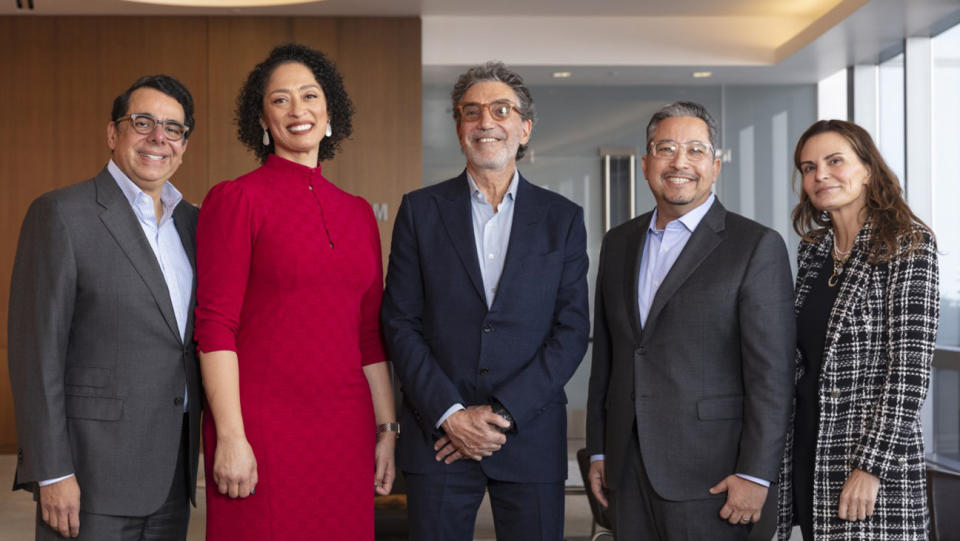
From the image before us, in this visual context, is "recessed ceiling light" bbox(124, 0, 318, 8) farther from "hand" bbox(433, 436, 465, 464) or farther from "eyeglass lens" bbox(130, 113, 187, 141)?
"hand" bbox(433, 436, 465, 464)

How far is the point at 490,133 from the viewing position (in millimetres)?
2803

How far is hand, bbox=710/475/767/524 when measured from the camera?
2.60m

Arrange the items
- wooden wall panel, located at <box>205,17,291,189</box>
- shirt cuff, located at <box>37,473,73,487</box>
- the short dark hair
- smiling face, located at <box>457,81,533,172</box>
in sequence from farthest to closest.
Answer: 1. wooden wall panel, located at <box>205,17,291,189</box>
2. smiling face, located at <box>457,81,533,172</box>
3. the short dark hair
4. shirt cuff, located at <box>37,473,73,487</box>

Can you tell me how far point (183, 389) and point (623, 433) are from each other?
126 centimetres

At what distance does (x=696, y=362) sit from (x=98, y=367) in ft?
5.33

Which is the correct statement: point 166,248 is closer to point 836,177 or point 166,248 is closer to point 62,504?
point 62,504

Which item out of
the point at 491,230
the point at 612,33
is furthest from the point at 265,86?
the point at 612,33

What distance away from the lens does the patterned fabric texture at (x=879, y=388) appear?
8.29ft

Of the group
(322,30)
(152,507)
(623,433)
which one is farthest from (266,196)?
(322,30)

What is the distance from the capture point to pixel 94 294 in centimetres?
245

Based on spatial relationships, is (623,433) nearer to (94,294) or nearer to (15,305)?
(94,294)

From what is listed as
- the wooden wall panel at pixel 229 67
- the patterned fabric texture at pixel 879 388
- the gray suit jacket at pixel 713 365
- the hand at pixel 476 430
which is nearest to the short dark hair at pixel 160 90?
the hand at pixel 476 430

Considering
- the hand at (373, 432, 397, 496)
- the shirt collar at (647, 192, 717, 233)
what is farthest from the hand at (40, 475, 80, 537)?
the shirt collar at (647, 192, 717, 233)

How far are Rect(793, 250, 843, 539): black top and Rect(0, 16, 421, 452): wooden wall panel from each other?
17.8ft
